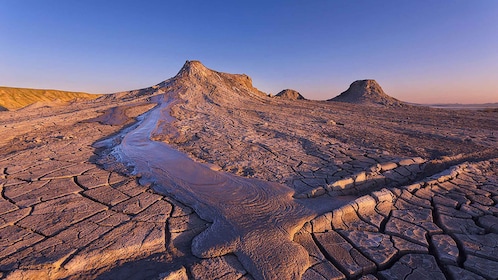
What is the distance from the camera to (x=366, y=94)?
1931 cm

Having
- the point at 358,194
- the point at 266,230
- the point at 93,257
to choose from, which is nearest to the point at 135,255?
the point at 93,257

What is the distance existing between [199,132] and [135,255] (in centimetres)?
468

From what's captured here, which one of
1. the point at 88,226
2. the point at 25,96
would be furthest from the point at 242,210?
the point at 25,96

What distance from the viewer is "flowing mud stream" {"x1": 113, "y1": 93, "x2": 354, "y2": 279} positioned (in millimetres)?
1944

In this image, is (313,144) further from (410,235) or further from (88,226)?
(88,226)

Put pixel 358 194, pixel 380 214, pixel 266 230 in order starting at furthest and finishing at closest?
pixel 358 194
pixel 380 214
pixel 266 230

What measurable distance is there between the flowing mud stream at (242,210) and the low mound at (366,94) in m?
16.5

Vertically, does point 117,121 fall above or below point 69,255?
above

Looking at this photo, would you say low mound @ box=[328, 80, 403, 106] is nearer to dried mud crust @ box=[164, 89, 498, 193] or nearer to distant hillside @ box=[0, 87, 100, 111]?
dried mud crust @ box=[164, 89, 498, 193]

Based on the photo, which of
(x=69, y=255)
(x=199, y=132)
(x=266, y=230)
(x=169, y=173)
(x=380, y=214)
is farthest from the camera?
(x=199, y=132)

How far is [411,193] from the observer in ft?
9.83

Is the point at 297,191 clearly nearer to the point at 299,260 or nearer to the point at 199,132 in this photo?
the point at 299,260

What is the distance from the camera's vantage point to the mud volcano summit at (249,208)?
1.88 meters

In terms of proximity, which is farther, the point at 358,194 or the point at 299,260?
the point at 358,194
